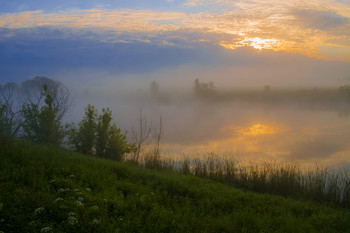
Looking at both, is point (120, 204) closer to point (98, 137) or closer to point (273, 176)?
point (273, 176)

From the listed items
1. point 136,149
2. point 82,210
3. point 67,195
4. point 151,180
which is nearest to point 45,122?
point 136,149

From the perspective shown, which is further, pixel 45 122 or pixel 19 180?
pixel 45 122

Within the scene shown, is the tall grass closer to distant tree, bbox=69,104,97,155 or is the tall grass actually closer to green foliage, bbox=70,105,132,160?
green foliage, bbox=70,105,132,160

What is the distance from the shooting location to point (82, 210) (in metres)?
5.45

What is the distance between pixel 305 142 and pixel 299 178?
57.7 feet

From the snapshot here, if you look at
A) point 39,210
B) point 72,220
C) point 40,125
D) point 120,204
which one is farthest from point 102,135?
point 72,220

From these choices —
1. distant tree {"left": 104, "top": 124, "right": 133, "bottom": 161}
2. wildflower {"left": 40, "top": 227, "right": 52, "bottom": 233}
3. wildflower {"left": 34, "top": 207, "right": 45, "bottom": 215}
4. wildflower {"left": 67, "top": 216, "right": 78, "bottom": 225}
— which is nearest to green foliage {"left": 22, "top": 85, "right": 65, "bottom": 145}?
distant tree {"left": 104, "top": 124, "right": 133, "bottom": 161}

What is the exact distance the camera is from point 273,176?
35.6 feet

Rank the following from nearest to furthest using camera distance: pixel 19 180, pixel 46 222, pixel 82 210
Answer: pixel 46 222, pixel 82 210, pixel 19 180

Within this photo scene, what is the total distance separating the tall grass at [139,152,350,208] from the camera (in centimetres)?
983

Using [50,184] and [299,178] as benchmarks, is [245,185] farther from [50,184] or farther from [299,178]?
[50,184]

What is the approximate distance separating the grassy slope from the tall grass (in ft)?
5.66

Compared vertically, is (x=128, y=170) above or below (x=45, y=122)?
below

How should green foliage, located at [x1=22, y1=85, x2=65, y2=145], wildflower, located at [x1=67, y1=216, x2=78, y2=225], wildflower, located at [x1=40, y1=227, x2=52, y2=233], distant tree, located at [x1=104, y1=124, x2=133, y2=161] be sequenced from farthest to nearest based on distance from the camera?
distant tree, located at [x1=104, y1=124, x2=133, y2=161] < green foliage, located at [x1=22, y1=85, x2=65, y2=145] < wildflower, located at [x1=67, y1=216, x2=78, y2=225] < wildflower, located at [x1=40, y1=227, x2=52, y2=233]
